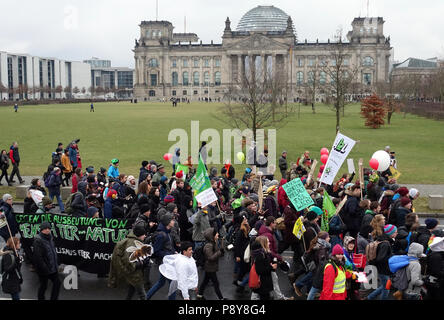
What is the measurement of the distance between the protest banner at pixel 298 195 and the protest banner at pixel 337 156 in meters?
2.65

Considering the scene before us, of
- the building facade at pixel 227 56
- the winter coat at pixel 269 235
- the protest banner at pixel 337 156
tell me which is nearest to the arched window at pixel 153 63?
the building facade at pixel 227 56

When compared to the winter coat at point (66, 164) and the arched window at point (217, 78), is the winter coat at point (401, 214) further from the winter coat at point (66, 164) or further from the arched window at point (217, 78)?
the arched window at point (217, 78)

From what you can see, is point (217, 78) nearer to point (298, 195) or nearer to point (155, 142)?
point (155, 142)

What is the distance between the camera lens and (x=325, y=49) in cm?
15600

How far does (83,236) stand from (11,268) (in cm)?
227

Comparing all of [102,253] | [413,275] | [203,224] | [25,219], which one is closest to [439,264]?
[413,275]

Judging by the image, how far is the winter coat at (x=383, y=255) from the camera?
949cm

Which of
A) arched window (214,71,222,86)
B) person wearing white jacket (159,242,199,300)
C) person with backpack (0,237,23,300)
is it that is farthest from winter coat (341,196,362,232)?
arched window (214,71,222,86)

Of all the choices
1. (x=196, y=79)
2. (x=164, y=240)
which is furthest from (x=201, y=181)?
(x=196, y=79)

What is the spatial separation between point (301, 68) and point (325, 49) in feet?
30.6

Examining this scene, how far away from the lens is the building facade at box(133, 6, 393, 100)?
153625mm

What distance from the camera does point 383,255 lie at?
949cm

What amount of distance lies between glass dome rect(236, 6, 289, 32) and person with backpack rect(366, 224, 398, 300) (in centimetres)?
17819
